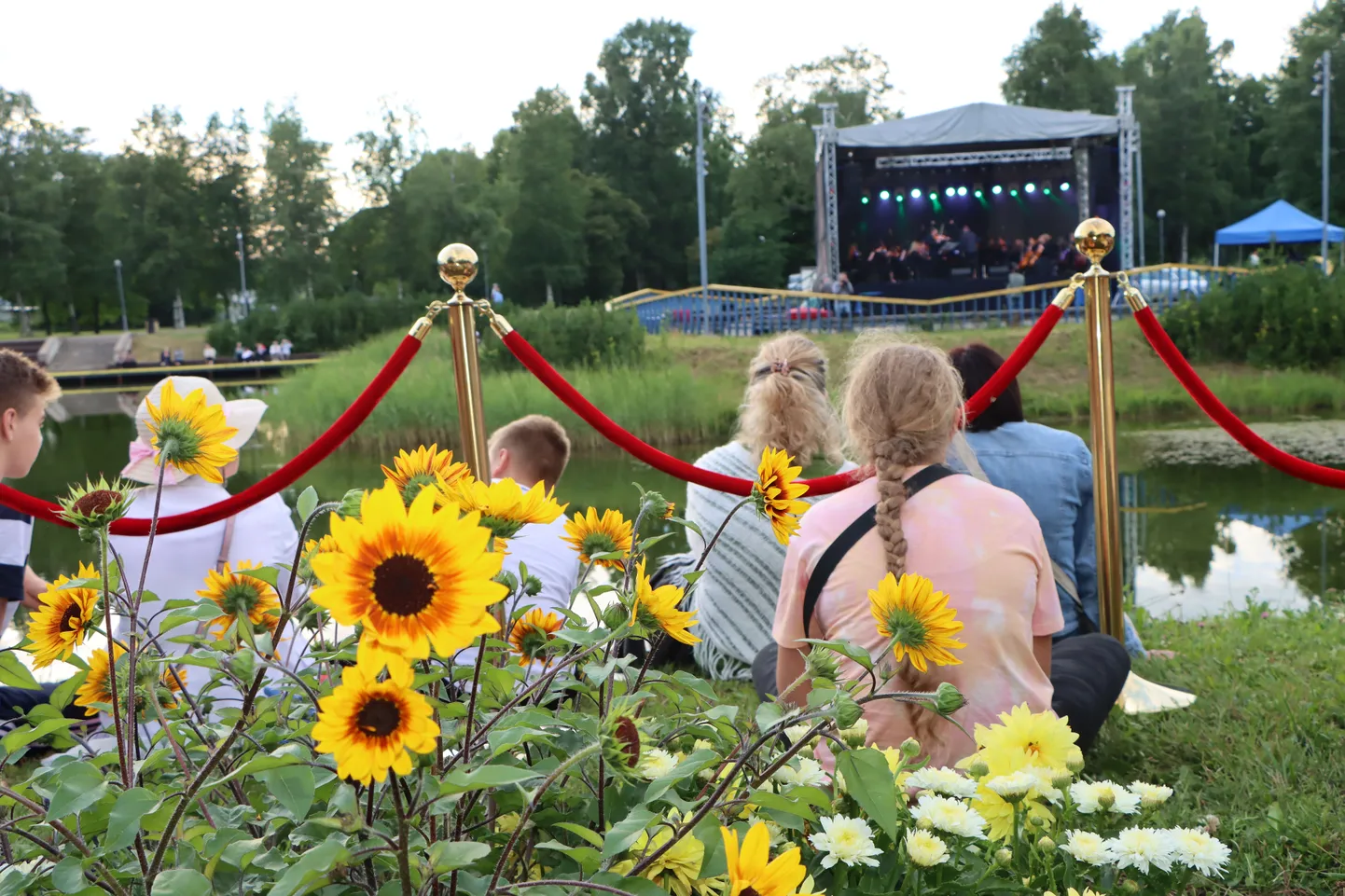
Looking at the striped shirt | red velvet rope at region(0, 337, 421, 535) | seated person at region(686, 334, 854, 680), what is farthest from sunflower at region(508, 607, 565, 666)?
the striped shirt

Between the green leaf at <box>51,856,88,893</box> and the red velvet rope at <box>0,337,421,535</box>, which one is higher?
the red velvet rope at <box>0,337,421,535</box>

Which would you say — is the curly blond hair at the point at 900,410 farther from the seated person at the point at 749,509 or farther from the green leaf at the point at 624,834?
the green leaf at the point at 624,834

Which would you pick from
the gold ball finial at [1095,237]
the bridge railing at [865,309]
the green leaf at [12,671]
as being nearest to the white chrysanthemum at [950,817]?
the green leaf at [12,671]

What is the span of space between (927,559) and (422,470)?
41.4 inches

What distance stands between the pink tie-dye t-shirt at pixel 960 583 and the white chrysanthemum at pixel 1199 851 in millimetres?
832

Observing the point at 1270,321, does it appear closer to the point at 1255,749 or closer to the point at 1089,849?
the point at 1255,749

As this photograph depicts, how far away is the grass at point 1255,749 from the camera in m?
2.00

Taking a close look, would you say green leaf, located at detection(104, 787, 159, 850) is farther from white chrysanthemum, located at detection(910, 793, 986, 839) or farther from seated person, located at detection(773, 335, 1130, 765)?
seated person, located at detection(773, 335, 1130, 765)

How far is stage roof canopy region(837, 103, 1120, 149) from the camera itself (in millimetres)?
17766

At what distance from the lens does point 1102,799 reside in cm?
100

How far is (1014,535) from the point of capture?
72.6 inches

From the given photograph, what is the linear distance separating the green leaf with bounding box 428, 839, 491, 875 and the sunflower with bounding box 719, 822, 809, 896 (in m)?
0.15

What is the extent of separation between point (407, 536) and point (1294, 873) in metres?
1.90

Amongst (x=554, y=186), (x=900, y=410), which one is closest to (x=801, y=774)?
(x=900, y=410)
